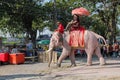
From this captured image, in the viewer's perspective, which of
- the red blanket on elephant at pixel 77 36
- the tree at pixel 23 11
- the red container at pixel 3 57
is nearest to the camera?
the red blanket on elephant at pixel 77 36

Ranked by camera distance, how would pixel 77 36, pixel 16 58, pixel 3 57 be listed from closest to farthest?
pixel 77 36 < pixel 3 57 < pixel 16 58

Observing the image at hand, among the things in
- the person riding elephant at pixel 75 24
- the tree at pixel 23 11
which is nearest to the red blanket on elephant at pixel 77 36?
the person riding elephant at pixel 75 24

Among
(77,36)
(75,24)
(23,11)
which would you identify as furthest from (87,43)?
(23,11)

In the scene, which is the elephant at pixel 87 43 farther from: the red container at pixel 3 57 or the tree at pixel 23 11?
the tree at pixel 23 11

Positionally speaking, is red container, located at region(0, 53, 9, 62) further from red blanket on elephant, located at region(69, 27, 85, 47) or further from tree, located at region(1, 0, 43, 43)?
red blanket on elephant, located at region(69, 27, 85, 47)

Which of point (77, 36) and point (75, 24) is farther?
point (75, 24)

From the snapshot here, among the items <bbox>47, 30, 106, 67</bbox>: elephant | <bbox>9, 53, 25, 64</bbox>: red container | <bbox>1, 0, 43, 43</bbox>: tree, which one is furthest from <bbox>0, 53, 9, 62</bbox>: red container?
<bbox>1, 0, 43, 43</bbox>: tree

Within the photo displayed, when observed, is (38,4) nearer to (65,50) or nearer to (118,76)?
(65,50)

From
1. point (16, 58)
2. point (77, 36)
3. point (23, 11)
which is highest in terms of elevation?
point (23, 11)

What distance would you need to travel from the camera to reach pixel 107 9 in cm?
4069

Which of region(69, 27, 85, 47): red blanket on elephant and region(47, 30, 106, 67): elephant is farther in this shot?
region(47, 30, 106, 67): elephant

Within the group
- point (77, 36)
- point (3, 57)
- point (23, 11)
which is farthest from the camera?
point (23, 11)

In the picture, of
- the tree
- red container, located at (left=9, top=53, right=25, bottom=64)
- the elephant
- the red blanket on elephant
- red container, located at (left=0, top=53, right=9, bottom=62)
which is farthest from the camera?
the tree

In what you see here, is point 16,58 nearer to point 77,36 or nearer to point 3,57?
point 3,57
